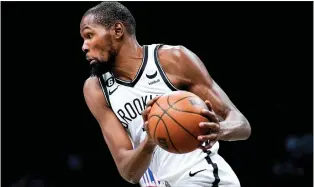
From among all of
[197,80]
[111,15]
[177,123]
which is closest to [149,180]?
[197,80]

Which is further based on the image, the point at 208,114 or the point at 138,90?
the point at 138,90

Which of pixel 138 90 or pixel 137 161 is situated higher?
pixel 138 90

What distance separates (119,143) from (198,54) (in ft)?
19.3

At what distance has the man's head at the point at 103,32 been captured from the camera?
330cm

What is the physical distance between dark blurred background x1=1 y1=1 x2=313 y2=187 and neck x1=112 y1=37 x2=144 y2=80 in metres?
4.76

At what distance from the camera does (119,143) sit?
325cm

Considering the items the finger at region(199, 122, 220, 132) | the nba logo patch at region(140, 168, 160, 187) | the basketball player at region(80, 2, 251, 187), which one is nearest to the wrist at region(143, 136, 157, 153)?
the basketball player at region(80, 2, 251, 187)

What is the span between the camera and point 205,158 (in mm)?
3291

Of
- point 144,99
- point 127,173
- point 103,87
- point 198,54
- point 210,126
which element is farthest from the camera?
point 198,54

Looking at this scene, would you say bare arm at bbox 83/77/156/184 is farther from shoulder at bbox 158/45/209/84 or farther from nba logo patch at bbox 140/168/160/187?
shoulder at bbox 158/45/209/84

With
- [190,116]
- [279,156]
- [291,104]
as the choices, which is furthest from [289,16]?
[190,116]

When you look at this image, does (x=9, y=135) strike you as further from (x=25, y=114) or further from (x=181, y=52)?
(x=181, y=52)

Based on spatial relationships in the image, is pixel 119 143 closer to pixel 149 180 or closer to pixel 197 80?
pixel 149 180

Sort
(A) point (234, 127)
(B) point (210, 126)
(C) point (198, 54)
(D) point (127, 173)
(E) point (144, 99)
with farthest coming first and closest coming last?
(C) point (198, 54)
(E) point (144, 99)
(D) point (127, 173)
(A) point (234, 127)
(B) point (210, 126)
